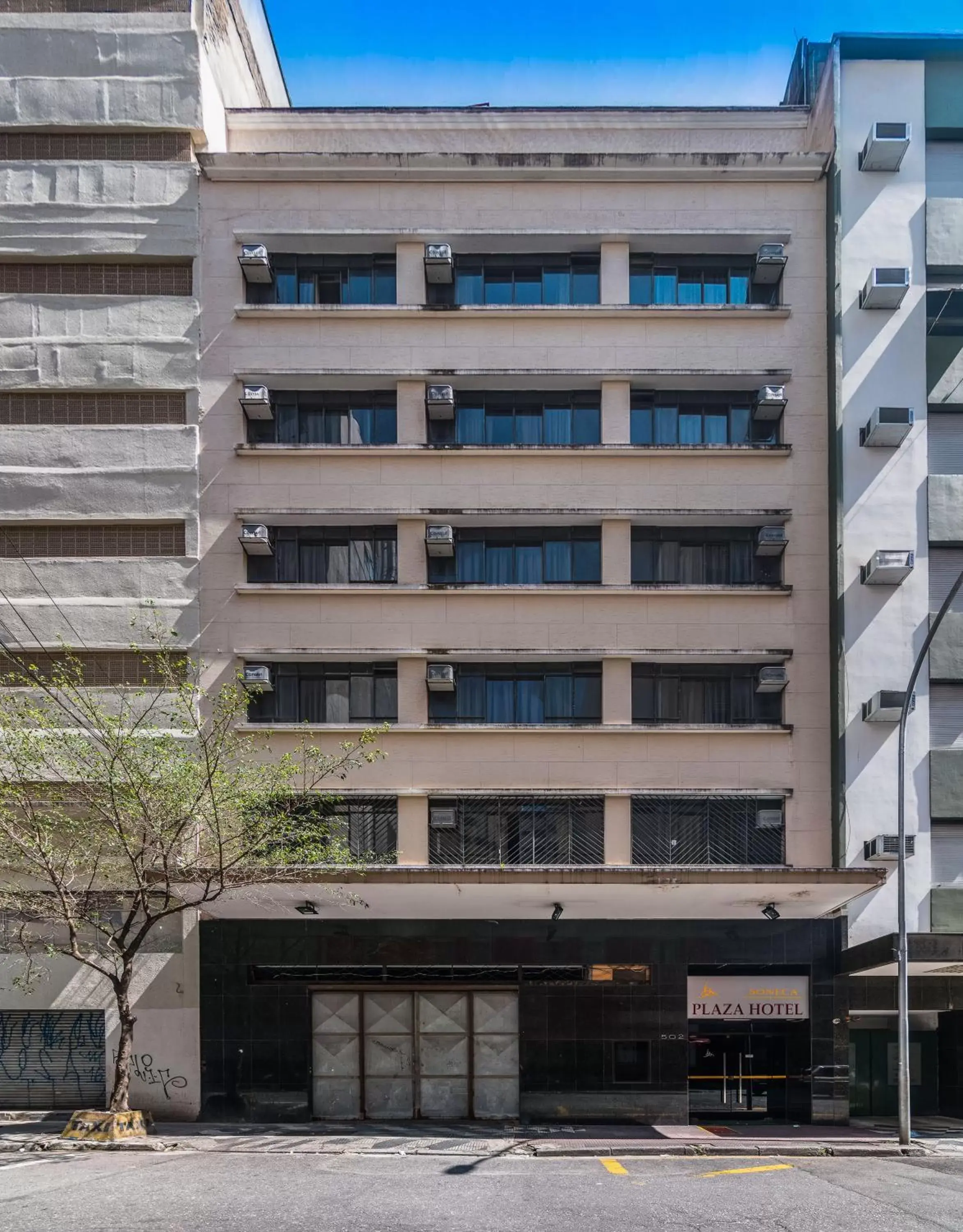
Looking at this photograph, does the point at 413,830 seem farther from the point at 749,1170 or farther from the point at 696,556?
the point at 749,1170

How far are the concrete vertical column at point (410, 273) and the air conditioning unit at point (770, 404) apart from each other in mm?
7770

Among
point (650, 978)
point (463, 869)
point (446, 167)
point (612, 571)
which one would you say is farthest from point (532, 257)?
point (650, 978)

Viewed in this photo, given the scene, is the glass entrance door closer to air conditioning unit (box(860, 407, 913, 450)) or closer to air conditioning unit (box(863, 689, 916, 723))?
air conditioning unit (box(863, 689, 916, 723))

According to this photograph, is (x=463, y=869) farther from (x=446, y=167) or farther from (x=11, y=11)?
(x=11, y=11)

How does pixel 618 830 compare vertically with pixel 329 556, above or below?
below

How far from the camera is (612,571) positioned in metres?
23.2

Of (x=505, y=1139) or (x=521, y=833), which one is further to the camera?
(x=521, y=833)

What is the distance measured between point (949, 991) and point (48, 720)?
755 inches

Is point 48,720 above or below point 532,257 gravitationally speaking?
below

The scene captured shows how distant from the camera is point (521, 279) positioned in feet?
79.8

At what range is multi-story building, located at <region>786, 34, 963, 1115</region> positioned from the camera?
72.7 feet

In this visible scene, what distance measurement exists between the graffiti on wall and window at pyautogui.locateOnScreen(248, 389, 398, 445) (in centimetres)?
1331

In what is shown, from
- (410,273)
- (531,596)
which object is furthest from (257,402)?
(531,596)

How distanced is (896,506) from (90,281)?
18248mm
